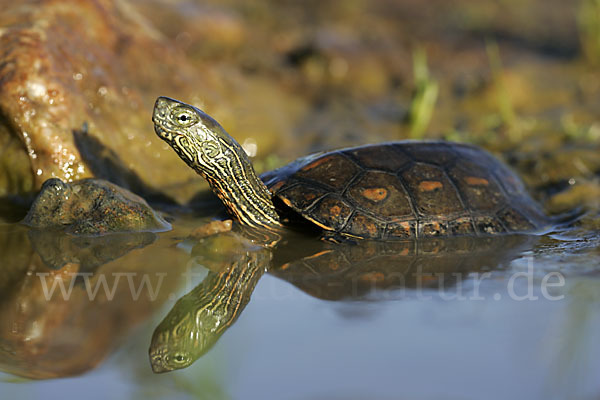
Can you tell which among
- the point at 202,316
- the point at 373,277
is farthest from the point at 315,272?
the point at 202,316

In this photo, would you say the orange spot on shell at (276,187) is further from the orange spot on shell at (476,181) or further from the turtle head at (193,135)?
the orange spot on shell at (476,181)

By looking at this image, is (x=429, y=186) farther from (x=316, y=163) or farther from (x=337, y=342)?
(x=337, y=342)

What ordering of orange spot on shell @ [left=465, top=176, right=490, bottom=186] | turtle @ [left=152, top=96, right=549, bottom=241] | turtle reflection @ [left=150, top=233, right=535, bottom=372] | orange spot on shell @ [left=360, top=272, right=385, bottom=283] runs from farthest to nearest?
1. orange spot on shell @ [left=465, top=176, right=490, bottom=186]
2. turtle @ [left=152, top=96, right=549, bottom=241]
3. orange spot on shell @ [left=360, top=272, right=385, bottom=283]
4. turtle reflection @ [left=150, top=233, right=535, bottom=372]

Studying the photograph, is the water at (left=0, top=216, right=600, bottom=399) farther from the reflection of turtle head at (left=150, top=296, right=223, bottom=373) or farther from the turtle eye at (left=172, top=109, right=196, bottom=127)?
the turtle eye at (left=172, top=109, right=196, bottom=127)

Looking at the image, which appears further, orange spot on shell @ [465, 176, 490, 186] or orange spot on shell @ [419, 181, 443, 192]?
orange spot on shell @ [465, 176, 490, 186]

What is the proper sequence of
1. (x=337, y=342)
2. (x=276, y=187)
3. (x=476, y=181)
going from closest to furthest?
(x=337, y=342), (x=276, y=187), (x=476, y=181)

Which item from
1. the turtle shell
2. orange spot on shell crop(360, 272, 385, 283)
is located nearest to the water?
orange spot on shell crop(360, 272, 385, 283)

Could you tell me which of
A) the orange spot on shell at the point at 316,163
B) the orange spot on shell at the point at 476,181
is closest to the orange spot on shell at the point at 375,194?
the orange spot on shell at the point at 316,163

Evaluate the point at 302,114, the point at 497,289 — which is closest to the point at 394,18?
the point at 302,114
